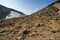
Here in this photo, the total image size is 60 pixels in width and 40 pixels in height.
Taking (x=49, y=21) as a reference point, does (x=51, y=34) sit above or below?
below

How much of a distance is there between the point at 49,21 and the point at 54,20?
0.42 m

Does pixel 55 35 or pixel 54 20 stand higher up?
pixel 54 20

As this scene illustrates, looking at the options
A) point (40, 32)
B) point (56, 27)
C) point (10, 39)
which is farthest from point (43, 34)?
point (10, 39)

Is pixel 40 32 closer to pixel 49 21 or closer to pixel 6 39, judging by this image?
pixel 49 21

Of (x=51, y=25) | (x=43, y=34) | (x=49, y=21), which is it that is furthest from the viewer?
(x=49, y=21)

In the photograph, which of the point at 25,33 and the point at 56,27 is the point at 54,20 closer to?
the point at 56,27

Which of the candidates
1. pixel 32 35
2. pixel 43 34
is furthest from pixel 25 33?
pixel 43 34

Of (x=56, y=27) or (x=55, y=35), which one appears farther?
(x=56, y=27)

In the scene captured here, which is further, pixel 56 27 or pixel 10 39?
pixel 10 39

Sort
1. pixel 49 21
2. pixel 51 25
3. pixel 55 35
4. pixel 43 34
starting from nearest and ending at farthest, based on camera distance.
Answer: pixel 55 35 → pixel 43 34 → pixel 51 25 → pixel 49 21

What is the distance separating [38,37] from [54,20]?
97.8 inches

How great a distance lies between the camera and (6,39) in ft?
37.2

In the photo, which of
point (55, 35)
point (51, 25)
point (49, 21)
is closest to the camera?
point (55, 35)

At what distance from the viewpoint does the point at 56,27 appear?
9.61 m
